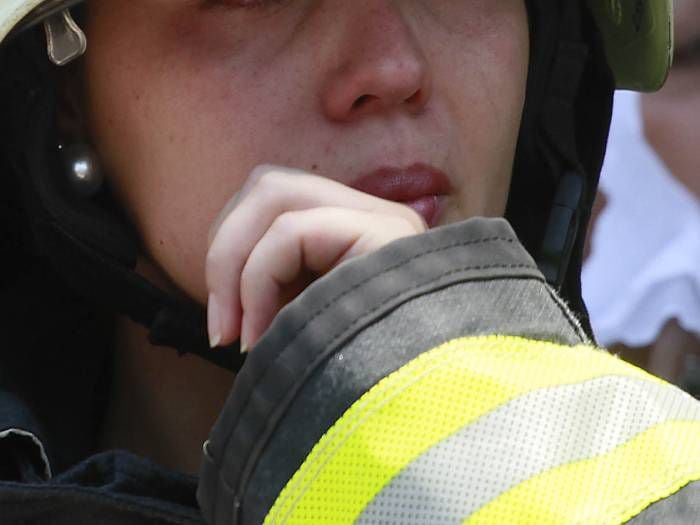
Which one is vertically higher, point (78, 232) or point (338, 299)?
point (338, 299)

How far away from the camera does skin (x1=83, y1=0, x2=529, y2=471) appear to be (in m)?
1.63

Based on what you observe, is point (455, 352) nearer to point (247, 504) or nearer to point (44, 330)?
point (247, 504)

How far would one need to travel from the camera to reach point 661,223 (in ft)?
9.70

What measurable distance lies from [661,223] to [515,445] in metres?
1.96

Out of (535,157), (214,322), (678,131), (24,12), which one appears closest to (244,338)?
(214,322)

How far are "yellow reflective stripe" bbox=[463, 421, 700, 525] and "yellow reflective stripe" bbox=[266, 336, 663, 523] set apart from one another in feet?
0.24

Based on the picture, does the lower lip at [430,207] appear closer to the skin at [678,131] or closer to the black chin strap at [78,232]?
the black chin strap at [78,232]

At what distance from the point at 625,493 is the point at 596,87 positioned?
1286 millimetres

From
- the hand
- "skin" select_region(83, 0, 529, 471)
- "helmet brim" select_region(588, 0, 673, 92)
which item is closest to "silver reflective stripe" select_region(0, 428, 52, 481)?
"skin" select_region(83, 0, 529, 471)

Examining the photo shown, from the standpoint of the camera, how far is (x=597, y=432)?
111cm

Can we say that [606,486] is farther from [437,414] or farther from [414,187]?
[414,187]

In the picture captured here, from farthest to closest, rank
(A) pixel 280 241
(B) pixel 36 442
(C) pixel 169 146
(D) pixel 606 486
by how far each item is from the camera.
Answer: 1. (C) pixel 169 146
2. (B) pixel 36 442
3. (A) pixel 280 241
4. (D) pixel 606 486

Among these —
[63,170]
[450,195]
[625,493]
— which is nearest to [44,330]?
[63,170]

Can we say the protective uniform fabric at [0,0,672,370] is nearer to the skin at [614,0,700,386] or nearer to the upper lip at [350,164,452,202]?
the upper lip at [350,164,452,202]
